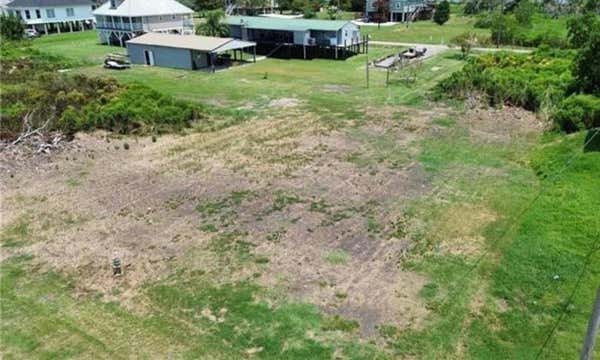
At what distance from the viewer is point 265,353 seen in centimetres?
928

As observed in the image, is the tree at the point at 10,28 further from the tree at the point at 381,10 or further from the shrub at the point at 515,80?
the shrub at the point at 515,80

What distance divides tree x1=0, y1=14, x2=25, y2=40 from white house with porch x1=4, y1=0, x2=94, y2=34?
5196 millimetres

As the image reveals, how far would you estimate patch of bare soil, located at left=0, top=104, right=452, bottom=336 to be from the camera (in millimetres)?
11414

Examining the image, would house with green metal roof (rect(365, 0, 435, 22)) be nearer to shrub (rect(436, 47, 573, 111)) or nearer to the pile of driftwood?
shrub (rect(436, 47, 573, 111))

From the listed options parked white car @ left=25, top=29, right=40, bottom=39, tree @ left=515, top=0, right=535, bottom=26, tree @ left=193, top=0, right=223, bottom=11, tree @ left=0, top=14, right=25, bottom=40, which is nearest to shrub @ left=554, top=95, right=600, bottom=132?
tree @ left=515, top=0, right=535, bottom=26

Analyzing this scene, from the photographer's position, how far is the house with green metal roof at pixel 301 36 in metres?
37.2

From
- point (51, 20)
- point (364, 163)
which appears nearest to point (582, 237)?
point (364, 163)

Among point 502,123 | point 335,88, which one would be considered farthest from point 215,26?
point 502,123

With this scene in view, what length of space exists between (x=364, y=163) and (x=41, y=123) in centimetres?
1369

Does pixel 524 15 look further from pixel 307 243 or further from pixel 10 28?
pixel 10 28

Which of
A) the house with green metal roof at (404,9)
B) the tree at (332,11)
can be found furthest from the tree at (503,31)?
the tree at (332,11)

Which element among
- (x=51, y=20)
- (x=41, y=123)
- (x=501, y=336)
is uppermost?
(x=51, y=20)

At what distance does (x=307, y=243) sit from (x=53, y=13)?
49409 mm

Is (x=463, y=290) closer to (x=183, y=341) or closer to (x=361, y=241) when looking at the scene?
(x=361, y=241)
